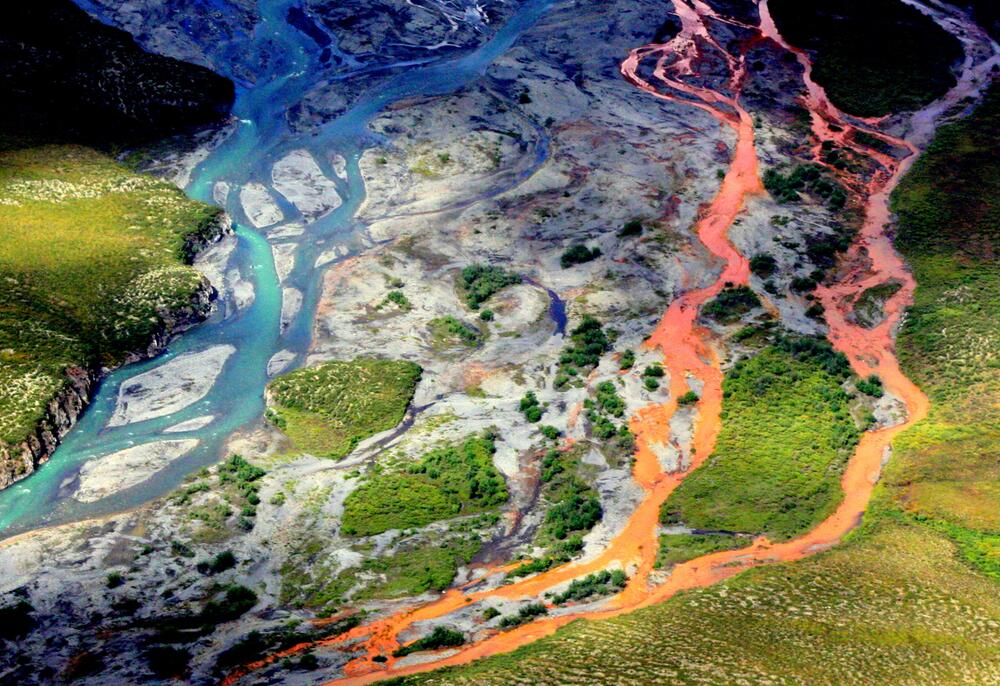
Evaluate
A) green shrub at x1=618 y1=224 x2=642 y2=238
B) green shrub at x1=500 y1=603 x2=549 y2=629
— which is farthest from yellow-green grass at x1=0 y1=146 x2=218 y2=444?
green shrub at x1=618 y1=224 x2=642 y2=238

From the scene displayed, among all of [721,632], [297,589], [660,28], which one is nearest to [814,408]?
[721,632]

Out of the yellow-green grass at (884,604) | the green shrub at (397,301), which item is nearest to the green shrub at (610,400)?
the yellow-green grass at (884,604)

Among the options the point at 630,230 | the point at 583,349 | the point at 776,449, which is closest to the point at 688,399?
the point at 776,449

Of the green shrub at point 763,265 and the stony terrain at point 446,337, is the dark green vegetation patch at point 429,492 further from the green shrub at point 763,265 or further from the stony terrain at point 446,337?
the green shrub at point 763,265

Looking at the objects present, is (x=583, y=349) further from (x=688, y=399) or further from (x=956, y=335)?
(x=956, y=335)

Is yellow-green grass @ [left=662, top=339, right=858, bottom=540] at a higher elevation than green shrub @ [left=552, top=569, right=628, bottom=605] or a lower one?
higher

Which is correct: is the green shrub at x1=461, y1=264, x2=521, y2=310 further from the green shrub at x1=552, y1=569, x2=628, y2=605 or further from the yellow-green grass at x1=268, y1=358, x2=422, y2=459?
the green shrub at x1=552, y1=569, x2=628, y2=605
